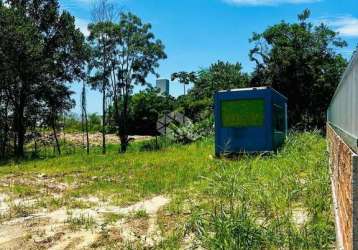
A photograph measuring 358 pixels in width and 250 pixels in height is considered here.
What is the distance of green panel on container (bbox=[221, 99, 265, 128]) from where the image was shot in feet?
51.0

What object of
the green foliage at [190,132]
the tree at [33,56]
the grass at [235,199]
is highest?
the tree at [33,56]

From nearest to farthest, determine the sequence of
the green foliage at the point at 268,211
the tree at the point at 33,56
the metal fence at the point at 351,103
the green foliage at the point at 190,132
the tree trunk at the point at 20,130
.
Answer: the metal fence at the point at 351,103
the green foliage at the point at 268,211
the tree at the point at 33,56
the green foliage at the point at 190,132
the tree trunk at the point at 20,130

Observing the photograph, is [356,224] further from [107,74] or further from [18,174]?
[107,74]

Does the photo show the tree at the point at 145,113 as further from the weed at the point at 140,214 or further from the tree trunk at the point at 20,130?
the weed at the point at 140,214

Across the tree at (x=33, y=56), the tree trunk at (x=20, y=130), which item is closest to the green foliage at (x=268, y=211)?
the tree at (x=33, y=56)

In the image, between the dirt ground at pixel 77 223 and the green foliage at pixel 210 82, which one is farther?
the green foliage at pixel 210 82

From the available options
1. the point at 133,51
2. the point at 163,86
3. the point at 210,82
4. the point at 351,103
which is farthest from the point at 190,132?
the point at 163,86

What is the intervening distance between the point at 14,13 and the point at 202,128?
452 inches

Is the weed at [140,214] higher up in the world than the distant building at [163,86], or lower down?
lower down

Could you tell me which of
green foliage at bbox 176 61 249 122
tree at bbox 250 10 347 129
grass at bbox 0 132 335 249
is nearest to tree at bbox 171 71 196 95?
green foliage at bbox 176 61 249 122

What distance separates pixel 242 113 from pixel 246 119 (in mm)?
217

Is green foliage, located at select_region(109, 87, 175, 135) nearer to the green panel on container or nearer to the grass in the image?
the green panel on container

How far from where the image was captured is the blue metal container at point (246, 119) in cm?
1548

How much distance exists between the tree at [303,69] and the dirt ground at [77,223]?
2576 cm
